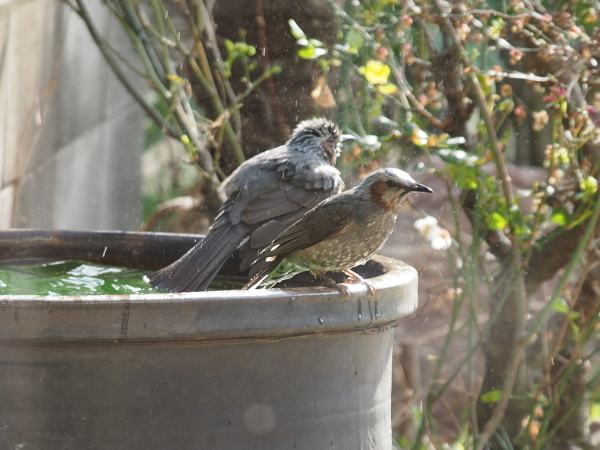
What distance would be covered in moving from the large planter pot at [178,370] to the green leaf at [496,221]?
187 centimetres

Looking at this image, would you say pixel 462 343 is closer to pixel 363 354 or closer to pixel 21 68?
pixel 21 68

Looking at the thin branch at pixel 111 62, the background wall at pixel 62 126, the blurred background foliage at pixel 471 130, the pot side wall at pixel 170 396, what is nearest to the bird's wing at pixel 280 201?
the blurred background foliage at pixel 471 130

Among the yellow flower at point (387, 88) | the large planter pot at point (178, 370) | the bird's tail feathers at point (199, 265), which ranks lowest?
the bird's tail feathers at point (199, 265)

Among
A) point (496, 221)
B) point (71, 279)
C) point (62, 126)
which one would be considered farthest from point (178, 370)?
point (62, 126)

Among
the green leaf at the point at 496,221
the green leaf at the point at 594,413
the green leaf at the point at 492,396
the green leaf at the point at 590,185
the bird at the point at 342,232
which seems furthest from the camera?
the green leaf at the point at 594,413

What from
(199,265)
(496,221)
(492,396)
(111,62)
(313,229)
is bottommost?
(492,396)

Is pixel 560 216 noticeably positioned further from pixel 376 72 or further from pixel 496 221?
pixel 376 72

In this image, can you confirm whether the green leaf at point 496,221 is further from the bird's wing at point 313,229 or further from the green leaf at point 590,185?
the bird's wing at point 313,229

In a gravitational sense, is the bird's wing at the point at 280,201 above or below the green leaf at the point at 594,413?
above

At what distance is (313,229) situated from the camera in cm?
285

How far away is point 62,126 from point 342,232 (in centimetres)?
360

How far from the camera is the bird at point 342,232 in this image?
2820mm

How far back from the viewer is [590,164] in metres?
3.87

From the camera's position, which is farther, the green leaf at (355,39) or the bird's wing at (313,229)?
the green leaf at (355,39)
